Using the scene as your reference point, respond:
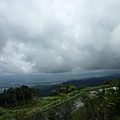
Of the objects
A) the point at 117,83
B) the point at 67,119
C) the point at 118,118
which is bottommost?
the point at 118,118

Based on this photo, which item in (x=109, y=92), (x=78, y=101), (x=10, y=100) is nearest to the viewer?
(x=109, y=92)

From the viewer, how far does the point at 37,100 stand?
1430 cm

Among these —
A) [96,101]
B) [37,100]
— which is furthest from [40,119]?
[37,100]

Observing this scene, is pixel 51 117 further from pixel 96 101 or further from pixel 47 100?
pixel 47 100

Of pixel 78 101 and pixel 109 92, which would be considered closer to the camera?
pixel 109 92

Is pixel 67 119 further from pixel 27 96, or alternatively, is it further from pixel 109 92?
pixel 27 96

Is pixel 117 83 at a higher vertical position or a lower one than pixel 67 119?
higher

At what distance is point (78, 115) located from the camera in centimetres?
951

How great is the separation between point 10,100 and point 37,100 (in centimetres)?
197

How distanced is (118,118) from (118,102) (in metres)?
0.63

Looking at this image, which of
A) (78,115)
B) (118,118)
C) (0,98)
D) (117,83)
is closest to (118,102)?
(118,118)

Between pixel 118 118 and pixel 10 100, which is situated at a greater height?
pixel 10 100

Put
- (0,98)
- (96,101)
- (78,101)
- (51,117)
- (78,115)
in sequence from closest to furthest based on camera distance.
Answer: (51,117), (96,101), (78,115), (78,101), (0,98)

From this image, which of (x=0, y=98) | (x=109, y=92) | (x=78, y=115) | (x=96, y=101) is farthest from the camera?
(x=0, y=98)
